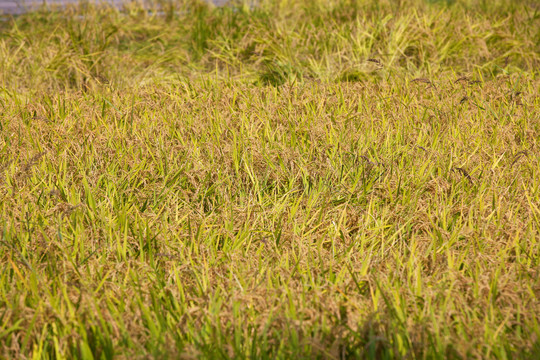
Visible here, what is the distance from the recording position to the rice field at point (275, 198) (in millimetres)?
1680

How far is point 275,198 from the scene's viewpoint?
2.51m

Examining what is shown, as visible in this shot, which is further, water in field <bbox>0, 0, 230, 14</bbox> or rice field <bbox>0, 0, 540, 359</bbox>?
water in field <bbox>0, 0, 230, 14</bbox>

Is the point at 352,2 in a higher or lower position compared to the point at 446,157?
higher

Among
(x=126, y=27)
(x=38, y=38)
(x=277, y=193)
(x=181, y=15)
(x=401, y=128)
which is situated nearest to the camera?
(x=277, y=193)

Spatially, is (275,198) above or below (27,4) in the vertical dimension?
below

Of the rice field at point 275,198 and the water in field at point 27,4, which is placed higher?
the water in field at point 27,4

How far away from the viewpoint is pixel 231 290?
1851 millimetres

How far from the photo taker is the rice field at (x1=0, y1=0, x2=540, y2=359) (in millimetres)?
1680

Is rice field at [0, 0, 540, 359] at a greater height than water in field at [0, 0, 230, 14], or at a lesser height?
lesser

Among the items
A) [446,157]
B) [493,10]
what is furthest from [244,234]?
[493,10]

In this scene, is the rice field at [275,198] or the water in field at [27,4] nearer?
the rice field at [275,198]

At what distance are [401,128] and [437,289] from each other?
1463 millimetres

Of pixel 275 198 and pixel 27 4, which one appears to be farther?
pixel 27 4

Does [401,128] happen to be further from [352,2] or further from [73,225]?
[352,2]
